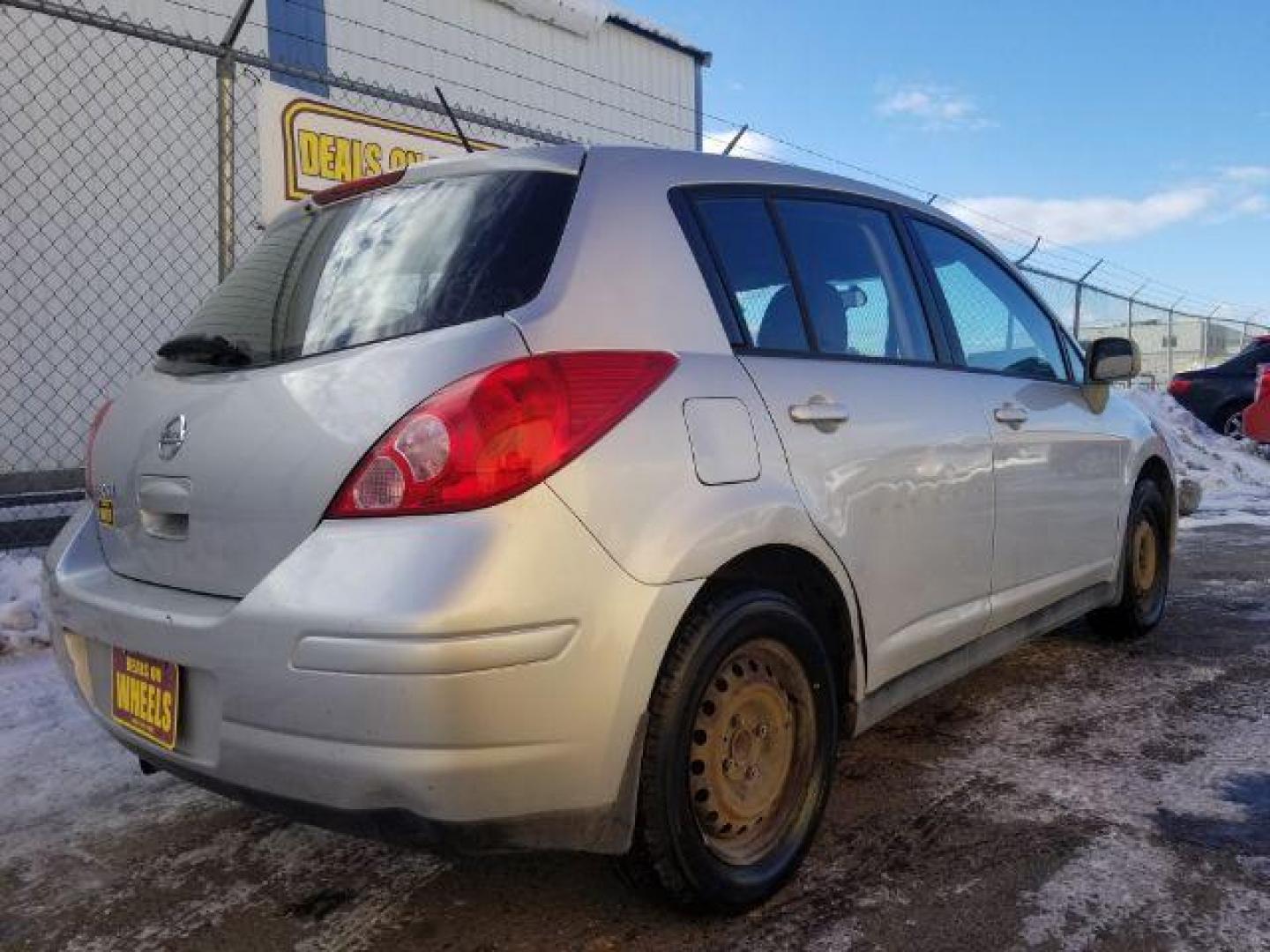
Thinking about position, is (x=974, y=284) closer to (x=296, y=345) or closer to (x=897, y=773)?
(x=897, y=773)

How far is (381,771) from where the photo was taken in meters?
1.75

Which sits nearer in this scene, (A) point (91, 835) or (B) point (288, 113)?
(A) point (91, 835)

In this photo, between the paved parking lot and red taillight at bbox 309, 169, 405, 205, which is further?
red taillight at bbox 309, 169, 405, 205

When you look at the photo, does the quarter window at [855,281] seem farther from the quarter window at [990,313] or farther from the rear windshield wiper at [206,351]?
the rear windshield wiper at [206,351]

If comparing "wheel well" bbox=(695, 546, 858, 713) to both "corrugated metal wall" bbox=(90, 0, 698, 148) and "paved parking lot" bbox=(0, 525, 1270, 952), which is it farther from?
"corrugated metal wall" bbox=(90, 0, 698, 148)

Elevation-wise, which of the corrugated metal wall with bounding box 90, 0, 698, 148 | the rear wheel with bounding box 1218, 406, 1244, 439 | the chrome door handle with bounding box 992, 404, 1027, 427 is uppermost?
the corrugated metal wall with bounding box 90, 0, 698, 148

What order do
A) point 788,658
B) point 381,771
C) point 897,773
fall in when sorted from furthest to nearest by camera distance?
point 897,773 → point 788,658 → point 381,771

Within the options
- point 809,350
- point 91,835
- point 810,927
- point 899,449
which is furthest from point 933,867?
point 91,835

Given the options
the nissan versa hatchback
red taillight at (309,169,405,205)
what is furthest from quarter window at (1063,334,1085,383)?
red taillight at (309,169,405,205)

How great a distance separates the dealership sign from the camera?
4996mm

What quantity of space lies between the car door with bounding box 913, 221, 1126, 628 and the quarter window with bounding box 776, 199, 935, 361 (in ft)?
0.70

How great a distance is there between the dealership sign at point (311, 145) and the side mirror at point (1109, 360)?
3055 mm

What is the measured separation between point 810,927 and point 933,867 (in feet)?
1.38

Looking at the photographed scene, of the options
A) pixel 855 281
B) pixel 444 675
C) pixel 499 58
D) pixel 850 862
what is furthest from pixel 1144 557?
pixel 499 58
